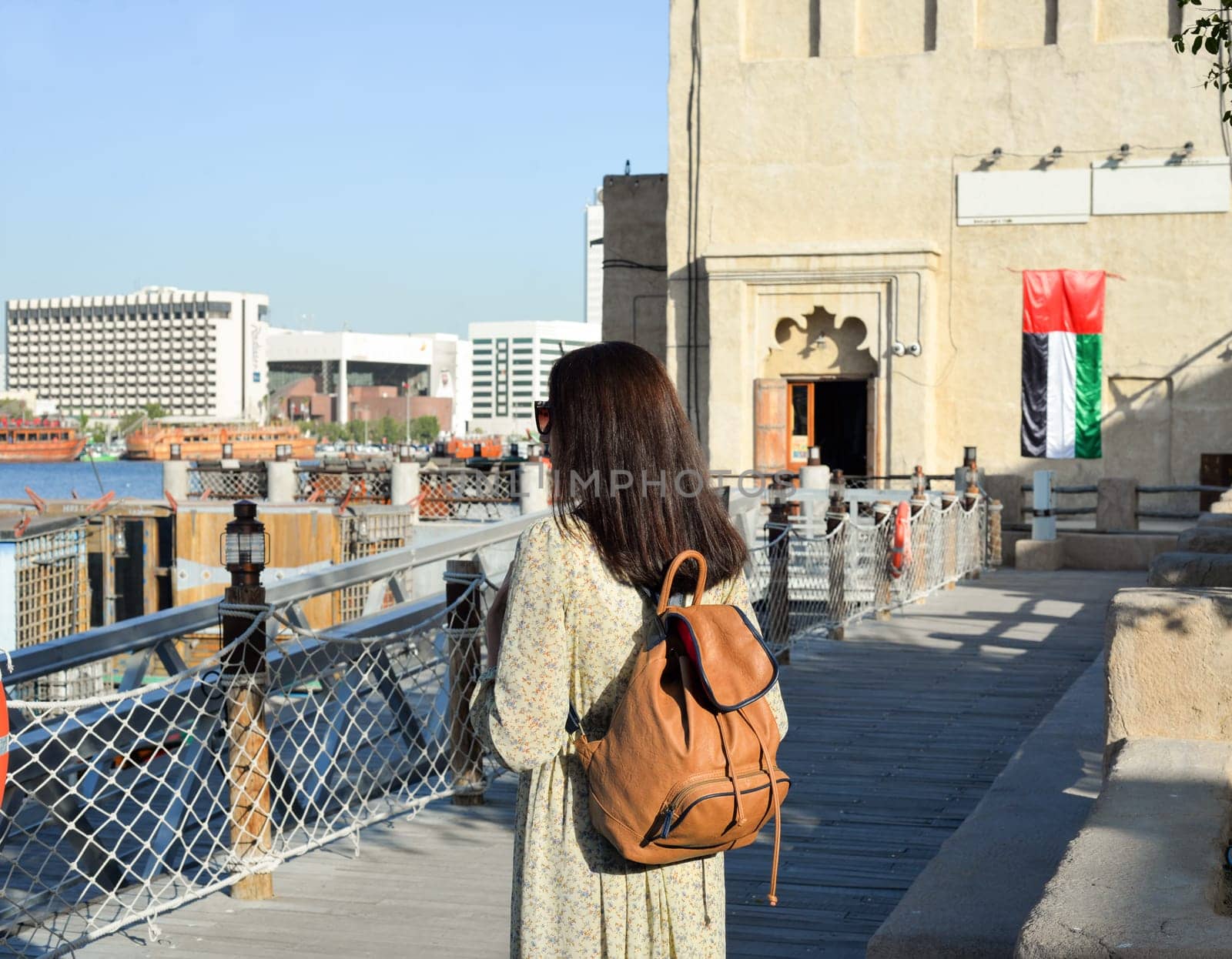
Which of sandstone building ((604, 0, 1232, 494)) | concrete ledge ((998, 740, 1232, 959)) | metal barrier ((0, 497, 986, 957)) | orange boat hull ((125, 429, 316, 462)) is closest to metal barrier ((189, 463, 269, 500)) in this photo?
orange boat hull ((125, 429, 316, 462))

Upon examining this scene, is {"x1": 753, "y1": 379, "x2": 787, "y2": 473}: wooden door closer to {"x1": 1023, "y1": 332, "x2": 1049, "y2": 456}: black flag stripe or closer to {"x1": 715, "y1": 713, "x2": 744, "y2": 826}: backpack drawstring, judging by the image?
{"x1": 1023, "y1": 332, "x2": 1049, "y2": 456}: black flag stripe

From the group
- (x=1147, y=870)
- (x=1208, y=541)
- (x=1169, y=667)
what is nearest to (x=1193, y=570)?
(x=1208, y=541)

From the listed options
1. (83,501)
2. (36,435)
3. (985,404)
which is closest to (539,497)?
(985,404)

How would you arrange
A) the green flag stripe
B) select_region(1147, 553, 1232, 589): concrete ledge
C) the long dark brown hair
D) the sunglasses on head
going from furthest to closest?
1. the green flag stripe
2. select_region(1147, 553, 1232, 589): concrete ledge
3. the sunglasses on head
4. the long dark brown hair

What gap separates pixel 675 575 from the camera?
2.98m

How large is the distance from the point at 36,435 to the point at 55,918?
124915 mm

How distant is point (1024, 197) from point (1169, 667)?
2290 centimetres

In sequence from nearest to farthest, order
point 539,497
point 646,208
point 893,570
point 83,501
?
1. point 893,570
2. point 539,497
3. point 83,501
4. point 646,208

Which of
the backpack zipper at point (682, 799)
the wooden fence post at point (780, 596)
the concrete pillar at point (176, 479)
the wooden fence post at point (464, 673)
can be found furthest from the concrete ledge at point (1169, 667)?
the concrete pillar at point (176, 479)

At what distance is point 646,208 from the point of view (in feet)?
102

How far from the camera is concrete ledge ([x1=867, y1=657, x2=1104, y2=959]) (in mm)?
3949

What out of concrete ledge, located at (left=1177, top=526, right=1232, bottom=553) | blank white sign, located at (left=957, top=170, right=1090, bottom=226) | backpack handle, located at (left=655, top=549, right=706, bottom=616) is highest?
blank white sign, located at (left=957, top=170, right=1090, bottom=226)

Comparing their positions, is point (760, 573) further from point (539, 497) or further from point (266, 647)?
point (539, 497)

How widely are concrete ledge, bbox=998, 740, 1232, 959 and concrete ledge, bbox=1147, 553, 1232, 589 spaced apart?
56.6 inches
